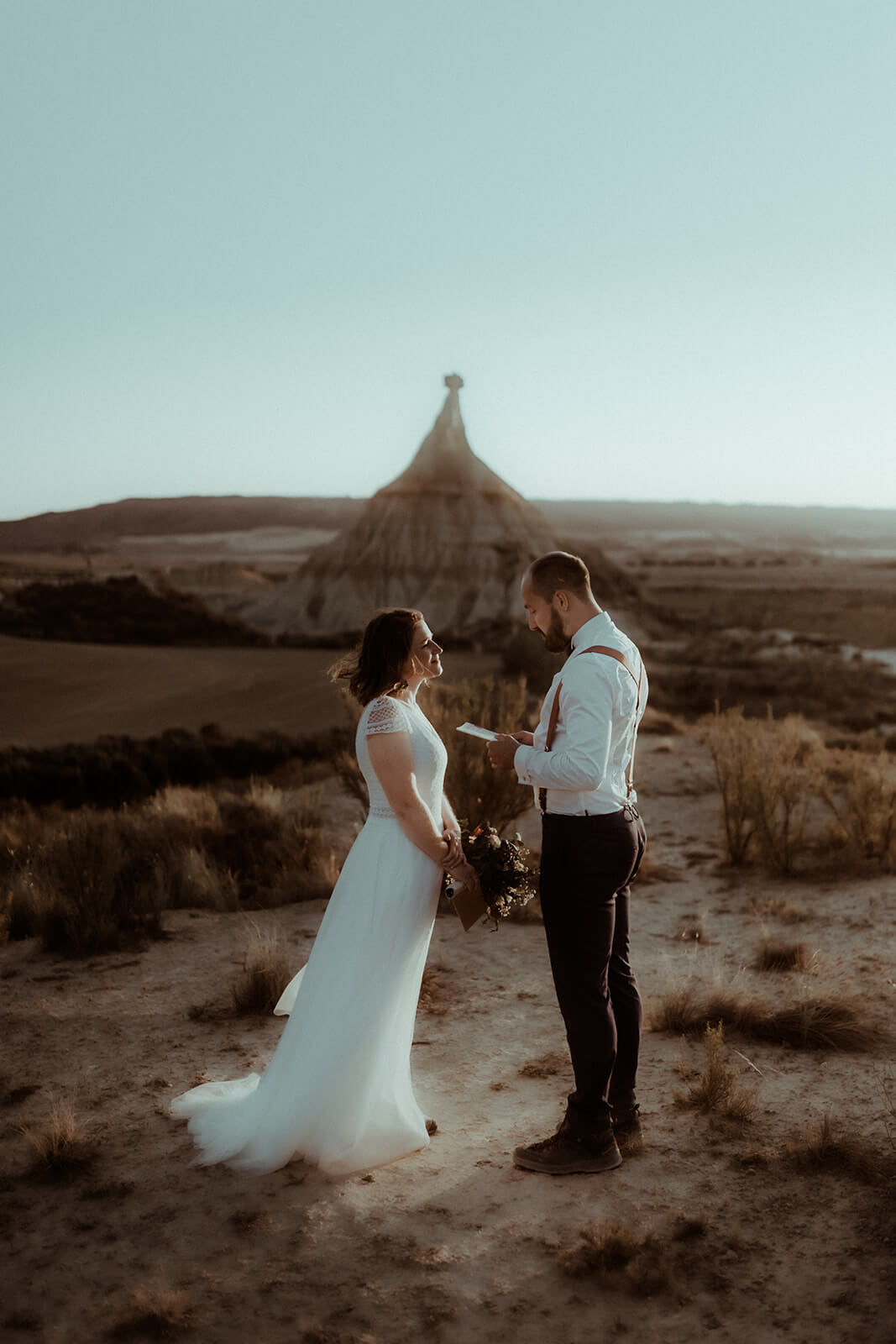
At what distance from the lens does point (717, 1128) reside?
3.90 m

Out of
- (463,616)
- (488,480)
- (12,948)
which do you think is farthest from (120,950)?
(488,480)

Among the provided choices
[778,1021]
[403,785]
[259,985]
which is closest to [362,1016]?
[403,785]

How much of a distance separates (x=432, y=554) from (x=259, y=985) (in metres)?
47.7

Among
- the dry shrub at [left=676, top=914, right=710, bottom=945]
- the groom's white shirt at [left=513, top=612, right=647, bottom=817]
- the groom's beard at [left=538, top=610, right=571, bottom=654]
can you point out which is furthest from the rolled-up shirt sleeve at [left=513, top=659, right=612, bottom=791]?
the dry shrub at [left=676, top=914, right=710, bottom=945]

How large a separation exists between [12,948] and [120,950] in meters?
0.65

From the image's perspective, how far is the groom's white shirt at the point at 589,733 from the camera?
10.2ft

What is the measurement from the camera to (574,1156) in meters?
3.54

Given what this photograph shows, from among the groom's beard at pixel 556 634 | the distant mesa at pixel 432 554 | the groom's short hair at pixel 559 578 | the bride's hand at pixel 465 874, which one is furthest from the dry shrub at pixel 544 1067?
the distant mesa at pixel 432 554

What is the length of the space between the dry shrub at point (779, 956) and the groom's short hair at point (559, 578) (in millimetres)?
3336

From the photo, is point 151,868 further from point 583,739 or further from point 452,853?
point 583,739

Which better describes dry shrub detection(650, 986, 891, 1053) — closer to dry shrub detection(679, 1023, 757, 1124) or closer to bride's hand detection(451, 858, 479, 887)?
dry shrub detection(679, 1023, 757, 1124)

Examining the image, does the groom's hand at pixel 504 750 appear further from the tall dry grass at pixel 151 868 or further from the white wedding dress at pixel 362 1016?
the tall dry grass at pixel 151 868

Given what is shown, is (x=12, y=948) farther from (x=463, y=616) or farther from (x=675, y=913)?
(x=463, y=616)

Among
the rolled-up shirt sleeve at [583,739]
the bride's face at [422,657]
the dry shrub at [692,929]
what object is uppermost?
the bride's face at [422,657]
